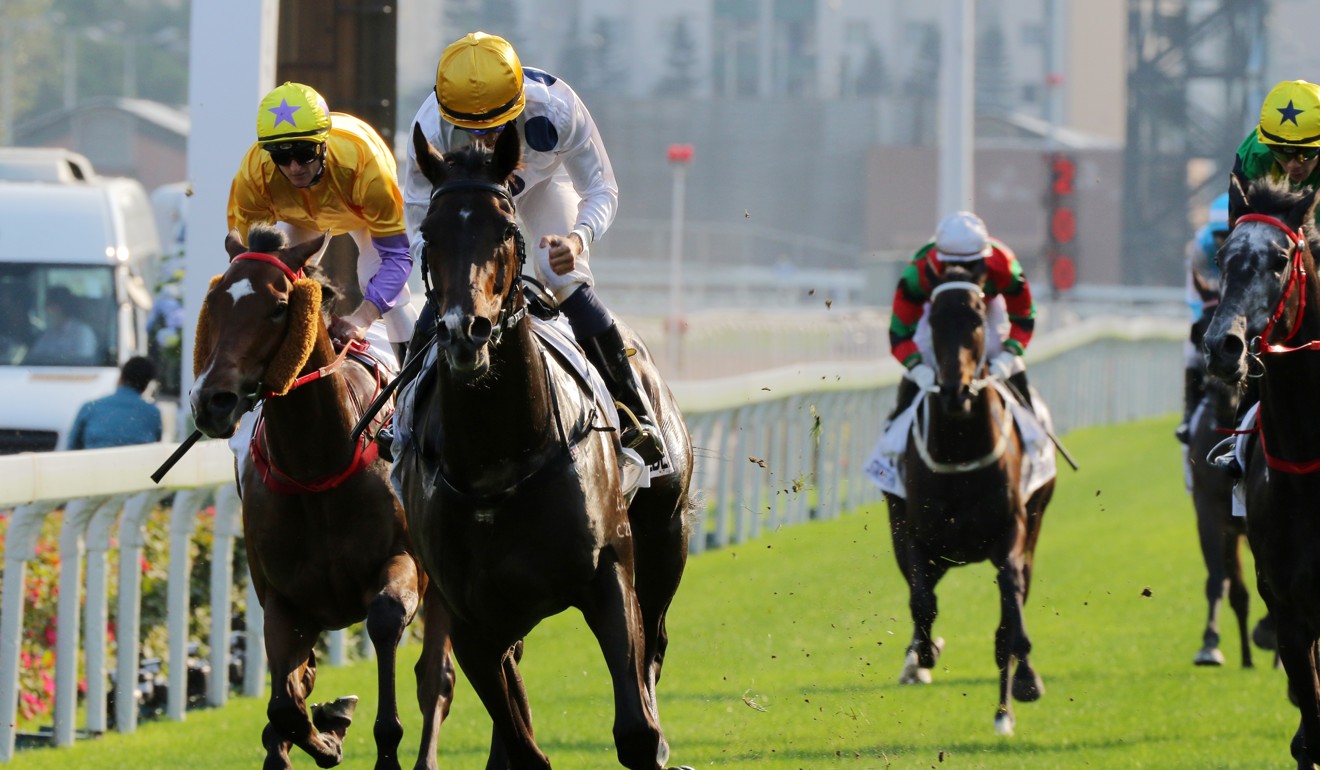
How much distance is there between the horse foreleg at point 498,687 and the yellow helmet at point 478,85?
1205 mm

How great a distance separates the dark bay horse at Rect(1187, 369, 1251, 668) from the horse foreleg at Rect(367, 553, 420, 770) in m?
4.94

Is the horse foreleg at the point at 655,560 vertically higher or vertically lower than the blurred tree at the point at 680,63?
lower

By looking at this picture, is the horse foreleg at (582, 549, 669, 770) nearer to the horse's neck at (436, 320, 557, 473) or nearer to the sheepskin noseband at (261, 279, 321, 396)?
the horse's neck at (436, 320, 557, 473)

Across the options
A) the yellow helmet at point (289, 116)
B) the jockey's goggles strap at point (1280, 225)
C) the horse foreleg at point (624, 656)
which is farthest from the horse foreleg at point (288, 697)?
the jockey's goggles strap at point (1280, 225)

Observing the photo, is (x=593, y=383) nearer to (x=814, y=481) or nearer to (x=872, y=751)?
(x=872, y=751)

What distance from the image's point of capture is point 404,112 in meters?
40.3

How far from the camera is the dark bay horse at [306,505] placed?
5383 mm

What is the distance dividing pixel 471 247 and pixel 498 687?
4.06 ft

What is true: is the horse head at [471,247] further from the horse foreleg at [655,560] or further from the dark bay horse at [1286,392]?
the dark bay horse at [1286,392]

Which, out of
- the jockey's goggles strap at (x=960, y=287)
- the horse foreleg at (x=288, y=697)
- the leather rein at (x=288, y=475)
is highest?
the jockey's goggles strap at (x=960, y=287)

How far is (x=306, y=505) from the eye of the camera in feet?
18.7

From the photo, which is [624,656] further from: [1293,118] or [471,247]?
[1293,118]

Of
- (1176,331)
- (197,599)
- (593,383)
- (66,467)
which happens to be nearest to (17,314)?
(197,599)

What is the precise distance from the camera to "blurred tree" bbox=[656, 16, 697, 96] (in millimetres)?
47125
